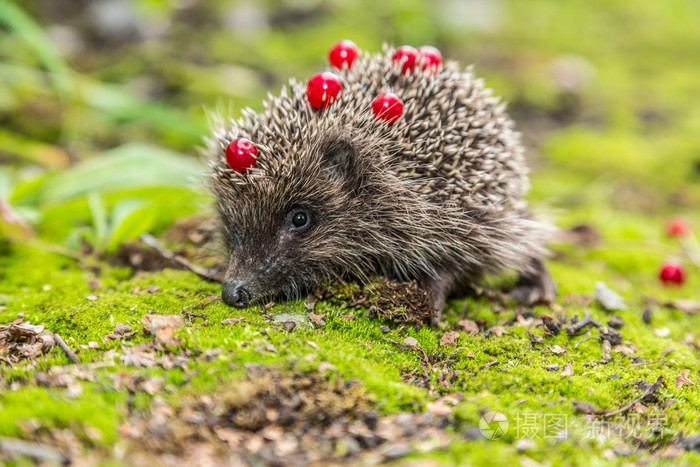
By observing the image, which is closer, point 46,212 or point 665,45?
point 46,212

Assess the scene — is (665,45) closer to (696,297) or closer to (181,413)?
(696,297)

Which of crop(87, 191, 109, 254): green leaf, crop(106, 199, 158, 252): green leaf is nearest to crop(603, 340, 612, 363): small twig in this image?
crop(106, 199, 158, 252): green leaf

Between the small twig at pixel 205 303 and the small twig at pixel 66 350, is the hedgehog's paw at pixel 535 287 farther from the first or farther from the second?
the small twig at pixel 66 350

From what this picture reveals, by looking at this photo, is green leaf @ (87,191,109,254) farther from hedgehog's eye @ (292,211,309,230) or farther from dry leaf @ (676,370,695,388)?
dry leaf @ (676,370,695,388)

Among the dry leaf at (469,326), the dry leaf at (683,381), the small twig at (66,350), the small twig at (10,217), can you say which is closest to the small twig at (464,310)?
the dry leaf at (469,326)

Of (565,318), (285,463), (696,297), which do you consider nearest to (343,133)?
(565,318)

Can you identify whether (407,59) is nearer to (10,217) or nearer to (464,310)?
(464,310)

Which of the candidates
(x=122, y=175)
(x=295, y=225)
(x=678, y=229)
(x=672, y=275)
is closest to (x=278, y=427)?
(x=295, y=225)
